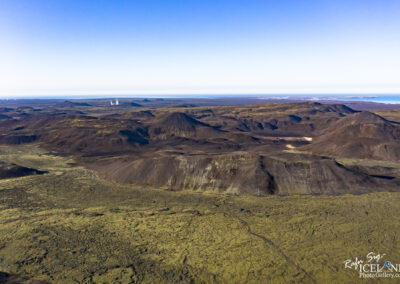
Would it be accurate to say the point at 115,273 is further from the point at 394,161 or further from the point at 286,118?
the point at 286,118

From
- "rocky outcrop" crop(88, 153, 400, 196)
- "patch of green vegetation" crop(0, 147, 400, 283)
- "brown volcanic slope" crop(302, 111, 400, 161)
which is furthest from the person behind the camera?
"brown volcanic slope" crop(302, 111, 400, 161)

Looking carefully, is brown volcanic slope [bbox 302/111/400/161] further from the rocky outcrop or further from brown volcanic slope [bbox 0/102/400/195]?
the rocky outcrop

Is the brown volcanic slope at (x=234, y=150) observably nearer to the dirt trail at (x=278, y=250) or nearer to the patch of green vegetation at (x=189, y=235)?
the patch of green vegetation at (x=189, y=235)

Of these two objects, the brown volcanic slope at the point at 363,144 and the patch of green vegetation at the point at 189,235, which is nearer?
the patch of green vegetation at the point at 189,235

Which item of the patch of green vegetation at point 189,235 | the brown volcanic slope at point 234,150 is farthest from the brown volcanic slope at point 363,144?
the patch of green vegetation at point 189,235

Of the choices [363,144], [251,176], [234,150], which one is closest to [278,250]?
[251,176]

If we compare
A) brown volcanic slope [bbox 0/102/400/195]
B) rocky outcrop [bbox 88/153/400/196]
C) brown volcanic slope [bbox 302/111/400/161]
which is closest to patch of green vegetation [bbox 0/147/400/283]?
rocky outcrop [bbox 88/153/400/196]
